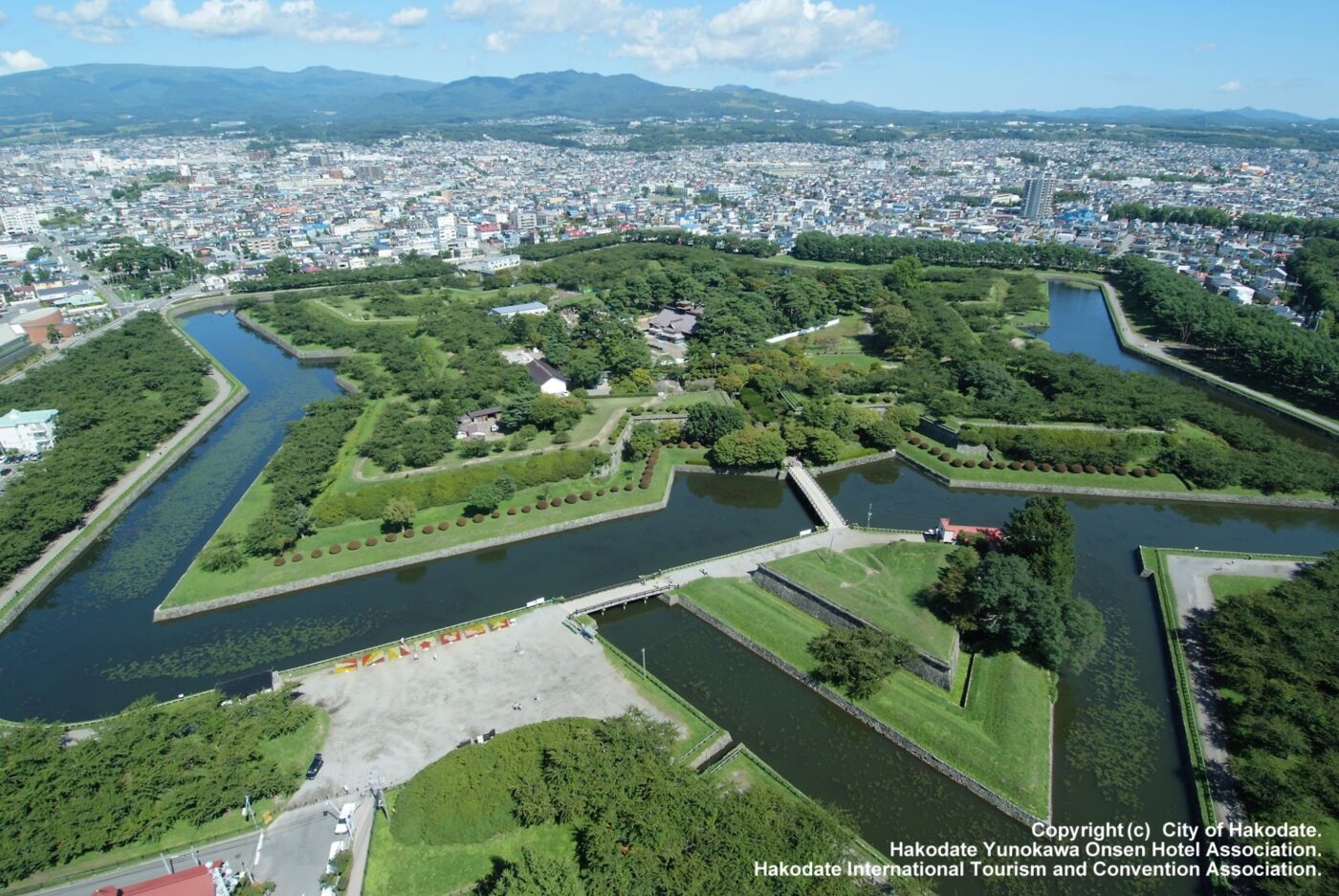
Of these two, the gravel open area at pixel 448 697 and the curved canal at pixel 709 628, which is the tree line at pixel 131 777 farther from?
the curved canal at pixel 709 628

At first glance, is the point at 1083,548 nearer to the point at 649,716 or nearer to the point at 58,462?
the point at 649,716

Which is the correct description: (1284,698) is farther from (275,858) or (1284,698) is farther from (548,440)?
(548,440)

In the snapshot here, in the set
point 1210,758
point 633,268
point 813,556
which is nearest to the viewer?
point 1210,758

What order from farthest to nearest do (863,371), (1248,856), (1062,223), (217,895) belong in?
(1062,223), (863,371), (1248,856), (217,895)

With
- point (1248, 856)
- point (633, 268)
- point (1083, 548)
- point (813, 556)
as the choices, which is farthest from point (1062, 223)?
point (1248, 856)

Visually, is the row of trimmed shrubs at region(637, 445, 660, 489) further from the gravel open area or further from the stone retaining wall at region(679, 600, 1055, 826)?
the gravel open area

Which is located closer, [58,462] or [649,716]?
[649,716]

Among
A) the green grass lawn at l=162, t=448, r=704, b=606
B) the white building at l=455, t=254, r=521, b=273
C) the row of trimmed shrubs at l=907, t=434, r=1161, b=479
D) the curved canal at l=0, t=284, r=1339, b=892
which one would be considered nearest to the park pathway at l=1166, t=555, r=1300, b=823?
the curved canal at l=0, t=284, r=1339, b=892
